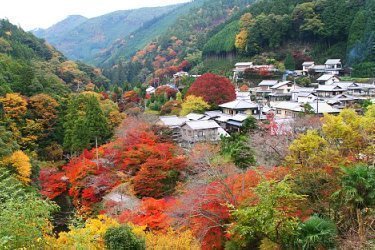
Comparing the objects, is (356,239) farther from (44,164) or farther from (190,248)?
(44,164)

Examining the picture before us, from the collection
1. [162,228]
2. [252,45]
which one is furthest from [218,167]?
[252,45]

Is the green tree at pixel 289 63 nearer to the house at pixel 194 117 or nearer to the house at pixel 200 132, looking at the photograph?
the house at pixel 194 117

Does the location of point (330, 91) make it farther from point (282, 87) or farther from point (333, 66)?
point (333, 66)

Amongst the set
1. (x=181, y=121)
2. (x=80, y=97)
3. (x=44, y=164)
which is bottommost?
(x=44, y=164)

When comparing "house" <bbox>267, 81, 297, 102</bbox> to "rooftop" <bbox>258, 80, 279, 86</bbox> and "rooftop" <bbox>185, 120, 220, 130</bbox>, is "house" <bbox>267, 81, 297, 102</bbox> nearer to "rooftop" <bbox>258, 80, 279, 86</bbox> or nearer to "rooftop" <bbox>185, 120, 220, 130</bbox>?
"rooftop" <bbox>258, 80, 279, 86</bbox>

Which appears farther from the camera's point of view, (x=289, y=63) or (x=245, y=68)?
(x=245, y=68)

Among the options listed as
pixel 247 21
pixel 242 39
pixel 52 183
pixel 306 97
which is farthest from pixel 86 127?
pixel 247 21
